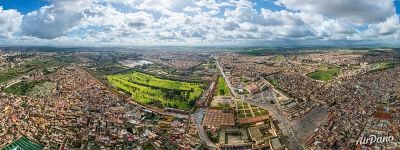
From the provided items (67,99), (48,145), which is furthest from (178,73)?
(48,145)

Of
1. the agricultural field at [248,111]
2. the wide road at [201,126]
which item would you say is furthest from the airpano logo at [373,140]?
the wide road at [201,126]

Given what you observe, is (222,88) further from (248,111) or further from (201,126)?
(201,126)

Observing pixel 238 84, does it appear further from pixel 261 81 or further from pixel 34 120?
pixel 34 120

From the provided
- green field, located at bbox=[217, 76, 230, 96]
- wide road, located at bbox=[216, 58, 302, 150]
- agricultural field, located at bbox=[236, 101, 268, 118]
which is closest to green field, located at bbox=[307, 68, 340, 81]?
green field, located at bbox=[217, 76, 230, 96]

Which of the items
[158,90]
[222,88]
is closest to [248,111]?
[222,88]

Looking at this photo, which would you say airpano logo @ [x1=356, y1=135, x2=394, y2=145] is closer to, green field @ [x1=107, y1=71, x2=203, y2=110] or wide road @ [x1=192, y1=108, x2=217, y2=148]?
wide road @ [x1=192, y1=108, x2=217, y2=148]

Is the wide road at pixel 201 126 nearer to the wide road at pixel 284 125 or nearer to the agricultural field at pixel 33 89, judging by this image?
the wide road at pixel 284 125

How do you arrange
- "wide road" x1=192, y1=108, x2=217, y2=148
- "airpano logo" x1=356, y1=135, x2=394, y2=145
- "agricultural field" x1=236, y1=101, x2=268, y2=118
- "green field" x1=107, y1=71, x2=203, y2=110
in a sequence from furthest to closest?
"green field" x1=107, y1=71, x2=203, y2=110, "agricultural field" x1=236, y1=101, x2=268, y2=118, "wide road" x1=192, y1=108, x2=217, y2=148, "airpano logo" x1=356, y1=135, x2=394, y2=145
